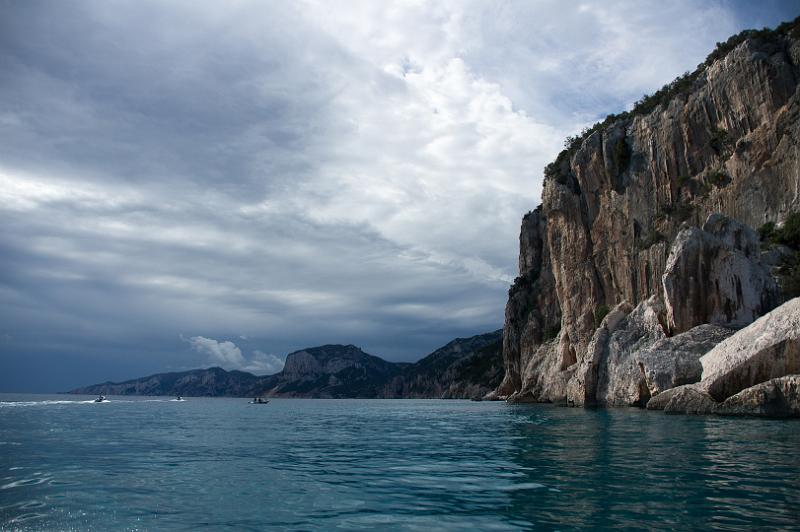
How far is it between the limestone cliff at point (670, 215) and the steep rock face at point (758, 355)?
7547 millimetres

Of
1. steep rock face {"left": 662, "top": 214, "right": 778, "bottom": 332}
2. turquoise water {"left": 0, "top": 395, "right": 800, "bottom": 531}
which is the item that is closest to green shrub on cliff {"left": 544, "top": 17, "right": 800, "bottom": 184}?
steep rock face {"left": 662, "top": 214, "right": 778, "bottom": 332}

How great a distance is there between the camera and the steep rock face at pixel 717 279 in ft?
127

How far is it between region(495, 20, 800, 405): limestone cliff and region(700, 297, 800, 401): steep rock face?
297 inches

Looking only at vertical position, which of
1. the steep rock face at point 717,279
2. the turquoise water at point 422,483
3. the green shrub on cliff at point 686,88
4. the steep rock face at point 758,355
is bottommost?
the turquoise water at point 422,483

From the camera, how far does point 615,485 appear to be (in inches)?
441

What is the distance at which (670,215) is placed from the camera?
60.8 m

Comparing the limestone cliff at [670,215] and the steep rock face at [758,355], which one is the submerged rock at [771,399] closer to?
the steep rock face at [758,355]

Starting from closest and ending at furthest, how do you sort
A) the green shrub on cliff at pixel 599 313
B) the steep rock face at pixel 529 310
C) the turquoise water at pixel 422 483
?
the turquoise water at pixel 422 483
the green shrub on cliff at pixel 599 313
the steep rock face at pixel 529 310

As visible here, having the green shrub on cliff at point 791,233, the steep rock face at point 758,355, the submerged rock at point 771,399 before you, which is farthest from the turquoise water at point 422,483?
the green shrub on cliff at point 791,233

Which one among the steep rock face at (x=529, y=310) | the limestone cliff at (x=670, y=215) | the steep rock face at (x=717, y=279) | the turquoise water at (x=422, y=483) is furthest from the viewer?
the steep rock face at (x=529, y=310)

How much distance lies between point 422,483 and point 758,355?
22.4 meters

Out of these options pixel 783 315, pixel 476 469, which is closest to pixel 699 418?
pixel 783 315

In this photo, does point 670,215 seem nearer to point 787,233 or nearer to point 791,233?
point 787,233

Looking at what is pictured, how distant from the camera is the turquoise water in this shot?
9.05 meters
